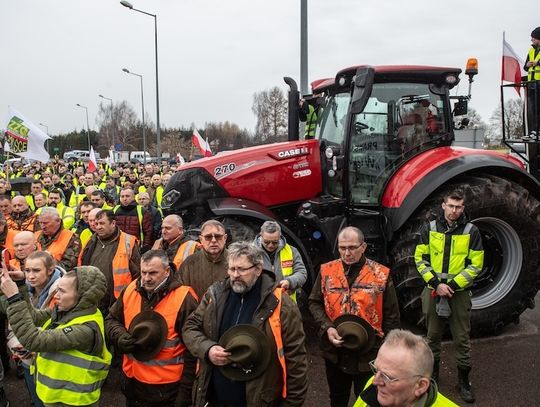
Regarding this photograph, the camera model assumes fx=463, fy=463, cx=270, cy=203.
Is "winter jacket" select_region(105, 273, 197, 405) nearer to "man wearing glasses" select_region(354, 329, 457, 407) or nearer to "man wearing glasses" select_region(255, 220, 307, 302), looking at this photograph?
"man wearing glasses" select_region(255, 220, 307, 302)

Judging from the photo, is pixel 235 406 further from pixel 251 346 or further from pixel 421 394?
pixel 421 394

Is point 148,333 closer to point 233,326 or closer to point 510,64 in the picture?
point 233,326

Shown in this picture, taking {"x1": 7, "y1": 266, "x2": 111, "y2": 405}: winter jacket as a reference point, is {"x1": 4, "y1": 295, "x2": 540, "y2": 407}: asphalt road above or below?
below

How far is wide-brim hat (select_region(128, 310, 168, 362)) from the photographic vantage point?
9.07 feet

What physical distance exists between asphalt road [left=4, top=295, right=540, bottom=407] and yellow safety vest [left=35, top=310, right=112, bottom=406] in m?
1.10

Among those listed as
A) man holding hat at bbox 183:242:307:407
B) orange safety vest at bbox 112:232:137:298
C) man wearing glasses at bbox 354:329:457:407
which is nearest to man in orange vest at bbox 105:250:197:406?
man holding hat at bbox 183:242:307:407

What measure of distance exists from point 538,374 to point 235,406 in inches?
113

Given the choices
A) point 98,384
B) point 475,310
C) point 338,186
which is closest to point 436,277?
point 475,310

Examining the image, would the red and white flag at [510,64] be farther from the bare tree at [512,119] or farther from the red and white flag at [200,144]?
the red and white flag at [200,144]

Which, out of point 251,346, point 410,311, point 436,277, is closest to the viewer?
point 251,346

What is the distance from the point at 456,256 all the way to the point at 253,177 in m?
2.25

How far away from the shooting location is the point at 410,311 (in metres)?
4.52

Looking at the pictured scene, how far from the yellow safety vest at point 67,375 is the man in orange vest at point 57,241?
1.78 meters

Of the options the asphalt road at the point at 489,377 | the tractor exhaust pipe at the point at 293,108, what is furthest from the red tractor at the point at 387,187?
the tractor exhaust pipe at the point at 293,108
